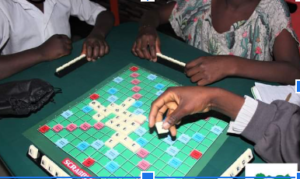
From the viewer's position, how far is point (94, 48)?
1330 millimetres

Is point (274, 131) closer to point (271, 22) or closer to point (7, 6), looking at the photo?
point (271, 22)

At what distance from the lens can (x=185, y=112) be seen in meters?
0.86

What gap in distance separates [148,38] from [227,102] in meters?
0.61

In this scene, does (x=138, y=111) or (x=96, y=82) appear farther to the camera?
(x=96, y=82)

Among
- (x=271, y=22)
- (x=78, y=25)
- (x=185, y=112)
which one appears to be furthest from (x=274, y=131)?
(x=78, y=25)

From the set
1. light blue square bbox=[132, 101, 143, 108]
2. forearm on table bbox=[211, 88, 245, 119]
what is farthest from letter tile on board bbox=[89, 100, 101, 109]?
forearm on table bbox=[211, 88, 245, 119]

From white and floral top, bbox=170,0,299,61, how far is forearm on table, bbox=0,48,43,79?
821 millimetres

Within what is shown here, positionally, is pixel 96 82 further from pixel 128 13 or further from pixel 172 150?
pixel 128 13

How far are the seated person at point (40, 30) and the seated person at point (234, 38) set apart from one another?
0.76ft

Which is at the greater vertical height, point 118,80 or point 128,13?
A: point 118,80

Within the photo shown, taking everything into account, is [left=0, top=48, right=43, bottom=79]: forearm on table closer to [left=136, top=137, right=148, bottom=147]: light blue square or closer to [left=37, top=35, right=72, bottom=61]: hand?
[left=37, top=35, right=72, bottom=61]: hand

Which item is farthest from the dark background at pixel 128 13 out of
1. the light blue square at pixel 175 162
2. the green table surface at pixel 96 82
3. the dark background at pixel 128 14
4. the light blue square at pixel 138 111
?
the light blue square at pixel 175 162

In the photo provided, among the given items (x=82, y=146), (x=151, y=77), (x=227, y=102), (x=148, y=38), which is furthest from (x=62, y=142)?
(x=148, y=38)

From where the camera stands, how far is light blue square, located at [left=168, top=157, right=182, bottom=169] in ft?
2.74
